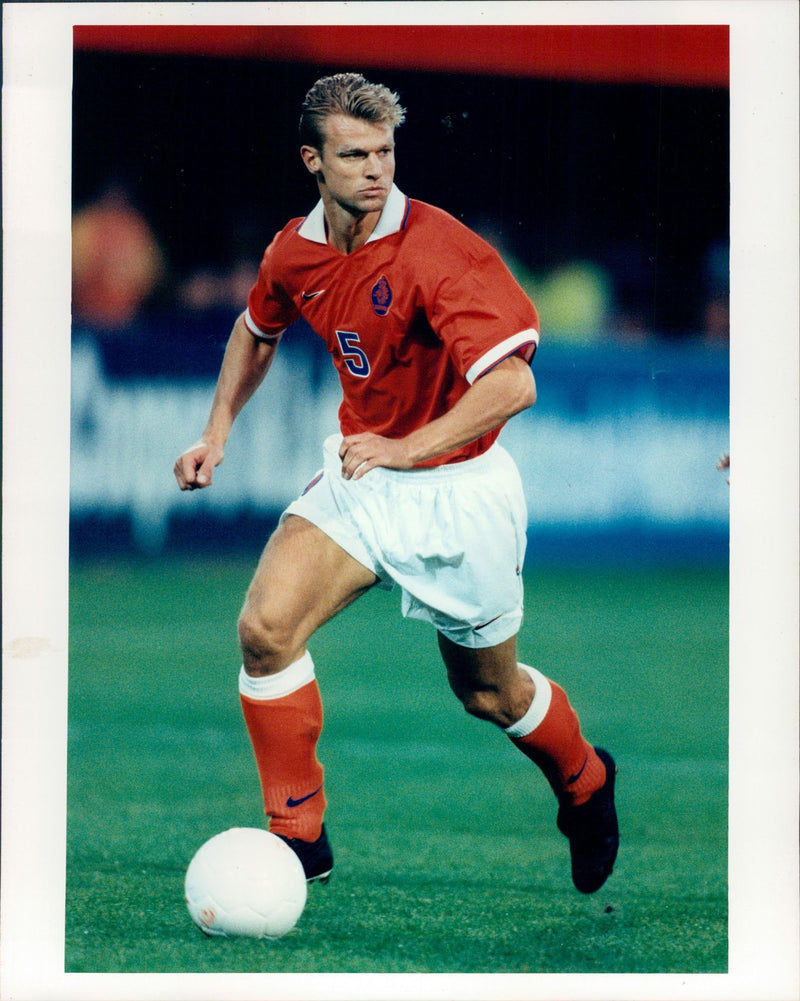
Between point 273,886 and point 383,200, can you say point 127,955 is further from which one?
point 383,200

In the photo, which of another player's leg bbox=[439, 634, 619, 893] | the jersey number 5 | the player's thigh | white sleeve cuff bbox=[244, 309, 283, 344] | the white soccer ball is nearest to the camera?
the white soccer ball

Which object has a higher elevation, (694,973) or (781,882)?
(781,882)

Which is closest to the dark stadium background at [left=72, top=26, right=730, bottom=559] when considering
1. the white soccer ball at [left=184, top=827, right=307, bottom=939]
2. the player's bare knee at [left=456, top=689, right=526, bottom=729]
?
the player's bare knee at [left=456, top=689, right=526, bottom=729]

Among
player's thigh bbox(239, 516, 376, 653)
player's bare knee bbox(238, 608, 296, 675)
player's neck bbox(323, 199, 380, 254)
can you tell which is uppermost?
player's neck bbox(323, 199, 380, 254)

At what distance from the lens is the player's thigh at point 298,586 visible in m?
3.33

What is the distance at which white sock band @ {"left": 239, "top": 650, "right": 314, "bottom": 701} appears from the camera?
3414 mm

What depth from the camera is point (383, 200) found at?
3.43 metres

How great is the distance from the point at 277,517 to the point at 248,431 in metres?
0.28

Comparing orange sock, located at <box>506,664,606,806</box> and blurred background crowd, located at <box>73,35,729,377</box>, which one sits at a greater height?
blurred background crowd, located at <box>73,35,729,377</box>

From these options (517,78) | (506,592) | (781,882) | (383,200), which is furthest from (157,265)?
(781,882)

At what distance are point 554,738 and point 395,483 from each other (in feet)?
2.97

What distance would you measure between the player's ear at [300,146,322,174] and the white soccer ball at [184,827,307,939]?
1.89 m

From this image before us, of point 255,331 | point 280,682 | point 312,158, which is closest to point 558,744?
point 280,682

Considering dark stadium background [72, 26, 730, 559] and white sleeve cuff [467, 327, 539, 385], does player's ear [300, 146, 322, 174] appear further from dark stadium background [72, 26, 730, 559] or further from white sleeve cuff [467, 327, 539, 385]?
white sleeve cuff [467, 327, 539, 385]
